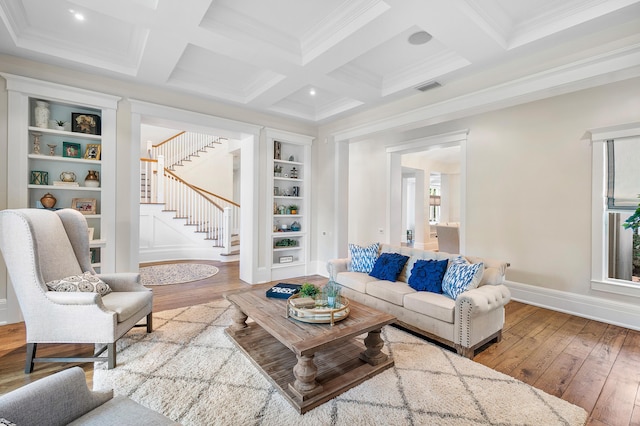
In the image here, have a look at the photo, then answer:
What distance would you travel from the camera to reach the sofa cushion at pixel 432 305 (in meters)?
2.69

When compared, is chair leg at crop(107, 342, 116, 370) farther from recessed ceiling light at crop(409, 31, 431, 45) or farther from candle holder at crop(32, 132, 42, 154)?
recessed ceiling light at crop(409, 31, 431, 45)

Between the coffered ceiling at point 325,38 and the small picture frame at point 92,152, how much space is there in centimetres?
89

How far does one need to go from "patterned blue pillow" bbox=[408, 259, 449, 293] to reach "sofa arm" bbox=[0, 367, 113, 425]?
2773 millimetres

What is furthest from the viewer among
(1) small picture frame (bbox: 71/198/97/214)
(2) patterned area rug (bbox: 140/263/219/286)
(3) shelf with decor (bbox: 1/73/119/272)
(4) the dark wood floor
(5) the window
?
(2) patterned area rug (bbox: 140/263/219/286)

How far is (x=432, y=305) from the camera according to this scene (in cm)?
282

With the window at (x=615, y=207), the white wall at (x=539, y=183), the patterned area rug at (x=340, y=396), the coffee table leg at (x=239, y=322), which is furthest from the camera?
the white wall at (x=539, y=183)

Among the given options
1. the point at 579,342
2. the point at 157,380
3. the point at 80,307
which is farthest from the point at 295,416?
the point at 579,342

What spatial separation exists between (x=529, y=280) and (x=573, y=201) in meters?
1.24

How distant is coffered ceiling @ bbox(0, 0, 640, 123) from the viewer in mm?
2484

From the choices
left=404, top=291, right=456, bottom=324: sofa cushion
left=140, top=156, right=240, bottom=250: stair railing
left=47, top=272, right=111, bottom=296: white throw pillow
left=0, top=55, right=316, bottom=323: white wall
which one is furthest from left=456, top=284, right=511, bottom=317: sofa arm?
left=140, top=156, right=240, bottom=250: stair railing

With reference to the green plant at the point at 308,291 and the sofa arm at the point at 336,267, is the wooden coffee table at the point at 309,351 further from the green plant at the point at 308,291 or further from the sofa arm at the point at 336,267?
the sofa arm at the point at 336,267

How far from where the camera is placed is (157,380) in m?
2.21

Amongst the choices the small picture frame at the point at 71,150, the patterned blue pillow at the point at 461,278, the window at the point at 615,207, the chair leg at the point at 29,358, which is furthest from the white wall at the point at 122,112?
the window at the point at 615,207

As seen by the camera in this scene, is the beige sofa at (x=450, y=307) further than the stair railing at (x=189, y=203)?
No
